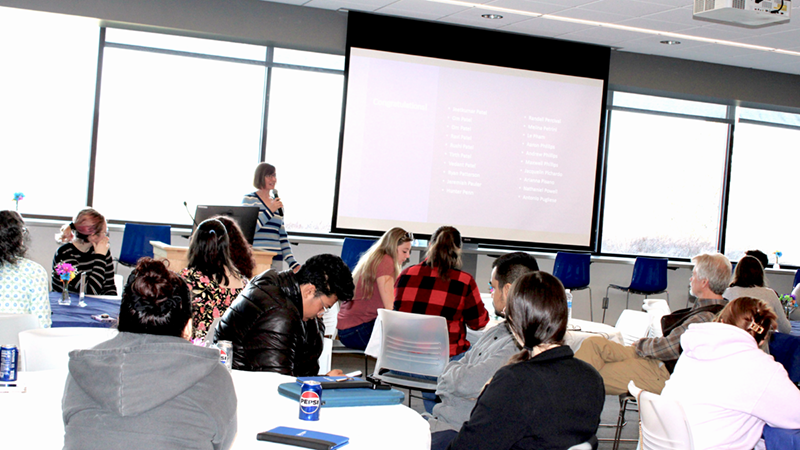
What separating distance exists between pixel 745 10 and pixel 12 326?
514 centimetres

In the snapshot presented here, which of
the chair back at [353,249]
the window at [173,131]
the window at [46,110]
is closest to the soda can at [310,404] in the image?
the chair back at [353,249]

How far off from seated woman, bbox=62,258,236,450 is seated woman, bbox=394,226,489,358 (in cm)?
243

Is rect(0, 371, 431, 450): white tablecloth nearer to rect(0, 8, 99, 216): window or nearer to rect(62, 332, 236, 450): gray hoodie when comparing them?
rect(62, 332, 236, 450): gray hoodie

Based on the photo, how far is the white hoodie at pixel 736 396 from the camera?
2.51m

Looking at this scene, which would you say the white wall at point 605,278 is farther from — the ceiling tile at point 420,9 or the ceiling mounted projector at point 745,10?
the ceiling mounted projector at point 745,10

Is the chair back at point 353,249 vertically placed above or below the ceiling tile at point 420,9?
below

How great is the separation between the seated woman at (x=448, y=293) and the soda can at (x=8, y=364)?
229 centimetres

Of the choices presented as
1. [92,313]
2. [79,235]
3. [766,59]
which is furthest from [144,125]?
[766,59]

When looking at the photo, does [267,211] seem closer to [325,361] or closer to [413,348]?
[413,348]

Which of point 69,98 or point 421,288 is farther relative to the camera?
point 69,98

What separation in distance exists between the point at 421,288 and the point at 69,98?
15.2ft

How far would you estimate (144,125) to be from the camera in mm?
6941

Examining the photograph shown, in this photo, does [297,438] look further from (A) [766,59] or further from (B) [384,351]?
(A) [766,59]

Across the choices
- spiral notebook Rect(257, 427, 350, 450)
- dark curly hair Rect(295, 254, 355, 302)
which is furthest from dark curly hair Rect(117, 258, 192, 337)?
dark curly hair Rect(295, 254, 355, 302)
